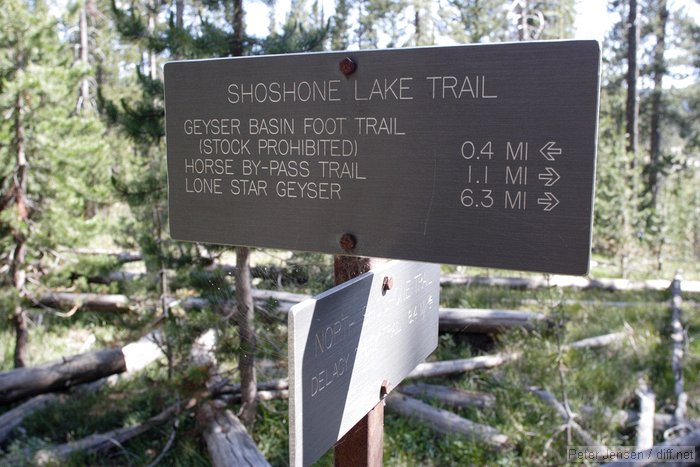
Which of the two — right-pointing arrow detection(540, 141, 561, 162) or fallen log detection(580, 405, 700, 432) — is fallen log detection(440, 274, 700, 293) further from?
right-pointing arrow detection(540, 141, 561, 162)

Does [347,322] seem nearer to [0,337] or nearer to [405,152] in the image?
[405,152]

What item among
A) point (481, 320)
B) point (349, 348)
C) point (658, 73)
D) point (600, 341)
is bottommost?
A: point (600, 341)

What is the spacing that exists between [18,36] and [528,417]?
7.94m

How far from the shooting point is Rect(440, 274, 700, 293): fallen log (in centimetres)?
1183

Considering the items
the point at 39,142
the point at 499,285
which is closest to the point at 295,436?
the point at 39,142

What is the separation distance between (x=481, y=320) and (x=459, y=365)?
1358 mm

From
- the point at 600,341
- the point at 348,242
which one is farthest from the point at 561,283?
the point at 348,242

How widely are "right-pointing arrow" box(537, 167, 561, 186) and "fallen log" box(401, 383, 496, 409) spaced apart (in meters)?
5.15

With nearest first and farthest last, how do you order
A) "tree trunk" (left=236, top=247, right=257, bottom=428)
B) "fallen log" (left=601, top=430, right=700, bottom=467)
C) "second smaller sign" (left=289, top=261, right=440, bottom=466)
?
1. "second smaller sign" (left=289, top=261, right=440, bottom=466)
2. "fallen log" (left=601, top=430, right=700, bottom=467)
3. "tree trunk" (left=236, top=247, right=257, bottom=428)

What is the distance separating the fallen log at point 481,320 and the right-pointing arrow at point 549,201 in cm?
684

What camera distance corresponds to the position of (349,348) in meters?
1.70

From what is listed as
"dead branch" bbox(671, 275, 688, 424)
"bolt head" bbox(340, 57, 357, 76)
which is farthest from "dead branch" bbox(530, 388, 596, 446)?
"bolt head" bbox(340, 57, 357, 76)

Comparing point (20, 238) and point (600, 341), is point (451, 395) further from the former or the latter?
point (20, 238)

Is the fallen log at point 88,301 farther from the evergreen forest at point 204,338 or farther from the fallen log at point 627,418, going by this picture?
the fallen log at point 627,418
